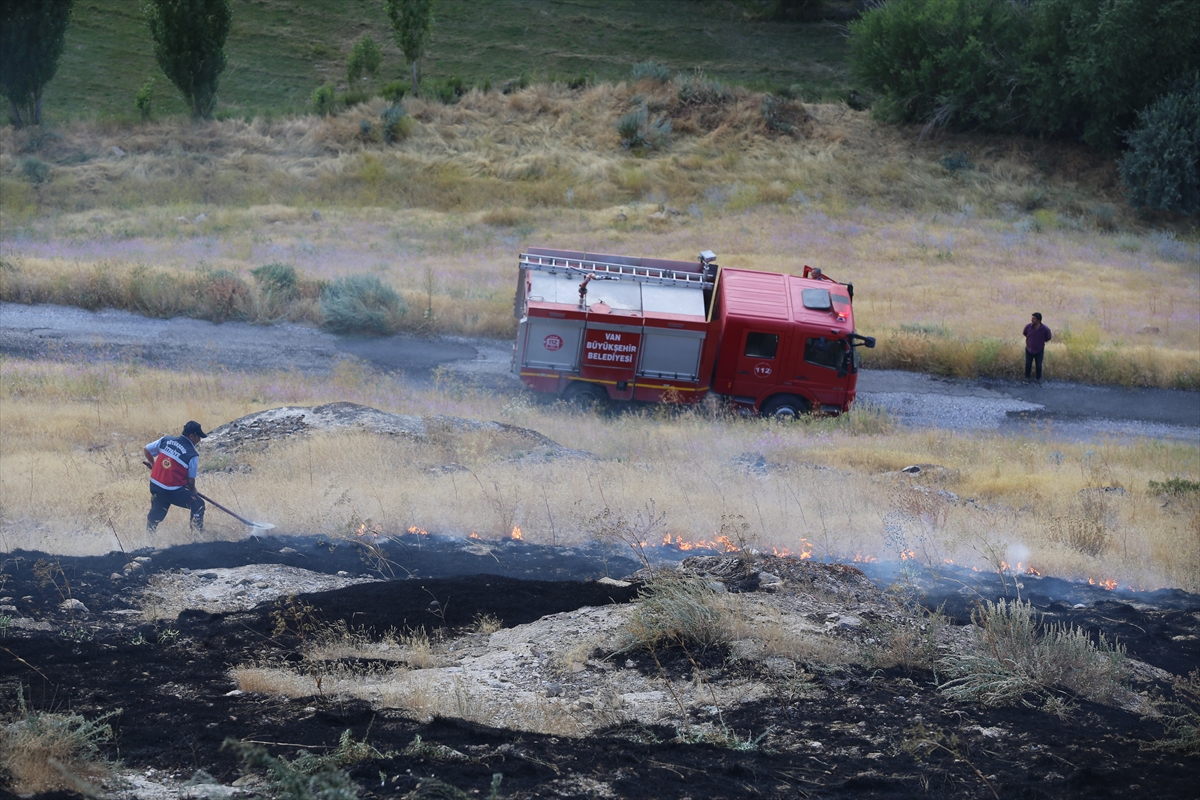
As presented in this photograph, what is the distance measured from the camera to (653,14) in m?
62.2

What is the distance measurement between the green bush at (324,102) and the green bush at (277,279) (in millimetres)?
21852

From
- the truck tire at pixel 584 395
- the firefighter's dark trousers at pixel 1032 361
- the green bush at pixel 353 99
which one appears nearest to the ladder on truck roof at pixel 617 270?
the truck tire at pixel 584 395

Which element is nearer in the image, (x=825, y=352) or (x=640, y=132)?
(x=825, y=352)

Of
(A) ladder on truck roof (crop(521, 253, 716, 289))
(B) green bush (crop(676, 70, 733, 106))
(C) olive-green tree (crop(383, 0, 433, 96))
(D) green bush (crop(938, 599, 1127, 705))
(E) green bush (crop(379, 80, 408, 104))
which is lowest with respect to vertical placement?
(D) green bush (crop(938, 599, 1127, 705))

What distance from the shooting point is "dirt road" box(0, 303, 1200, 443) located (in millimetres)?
20500

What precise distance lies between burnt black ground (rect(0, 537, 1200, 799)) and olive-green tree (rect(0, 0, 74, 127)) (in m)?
40.6

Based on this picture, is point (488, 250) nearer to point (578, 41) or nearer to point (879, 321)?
point (879, 321)

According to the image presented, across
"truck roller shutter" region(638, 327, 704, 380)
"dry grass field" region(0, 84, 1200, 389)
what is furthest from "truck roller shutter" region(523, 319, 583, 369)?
"dry grass field" region(0, 84, 1200, 389)

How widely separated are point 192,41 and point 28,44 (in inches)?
266

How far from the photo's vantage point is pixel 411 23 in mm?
46688

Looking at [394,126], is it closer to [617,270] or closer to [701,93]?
[701,93]

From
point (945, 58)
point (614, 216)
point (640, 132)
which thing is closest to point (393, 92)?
point (640, 132)

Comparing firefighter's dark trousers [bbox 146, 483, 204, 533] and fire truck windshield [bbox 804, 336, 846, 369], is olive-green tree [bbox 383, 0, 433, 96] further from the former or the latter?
firefighter's dark trousers [bbox 146, 483, 204, 533]

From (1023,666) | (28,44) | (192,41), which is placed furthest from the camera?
(192,41)
